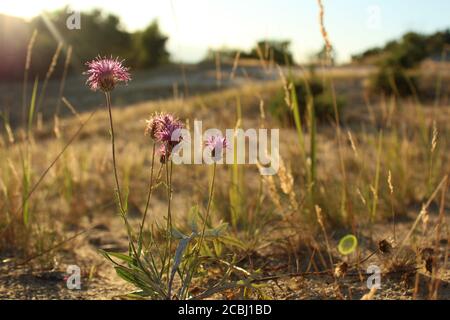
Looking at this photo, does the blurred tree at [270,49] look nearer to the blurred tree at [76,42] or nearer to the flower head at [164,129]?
the flower head at [164,129]

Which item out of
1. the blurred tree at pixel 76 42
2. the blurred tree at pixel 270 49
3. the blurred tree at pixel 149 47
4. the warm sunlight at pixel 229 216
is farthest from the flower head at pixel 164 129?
the blurred tree at pixel 149 47

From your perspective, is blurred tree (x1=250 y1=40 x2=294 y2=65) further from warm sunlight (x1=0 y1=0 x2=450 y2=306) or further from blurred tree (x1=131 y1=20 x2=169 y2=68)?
blurred tree (x1=131 y1=20 x2=169 y2=68)

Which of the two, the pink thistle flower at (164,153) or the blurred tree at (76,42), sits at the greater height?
the blurred tree at (76,42)

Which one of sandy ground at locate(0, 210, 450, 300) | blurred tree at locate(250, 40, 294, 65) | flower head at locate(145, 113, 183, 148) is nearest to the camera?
flower head at locate(145, 113, 183, 148)

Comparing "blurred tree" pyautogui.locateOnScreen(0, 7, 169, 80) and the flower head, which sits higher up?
"blurred tree" pyautogui.locateOnScreen(0, 7, 169, 80)

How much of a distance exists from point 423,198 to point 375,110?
395 cm

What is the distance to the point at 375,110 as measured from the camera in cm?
674

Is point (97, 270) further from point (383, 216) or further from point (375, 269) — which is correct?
point (383, 216)

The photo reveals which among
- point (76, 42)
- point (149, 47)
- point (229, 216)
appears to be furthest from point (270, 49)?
point (149, 47)

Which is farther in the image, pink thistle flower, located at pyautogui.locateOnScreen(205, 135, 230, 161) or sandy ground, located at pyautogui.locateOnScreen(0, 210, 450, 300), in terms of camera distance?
sandy ground, located at pyautogui.locateOnScreen(0, 210, 450, 300)

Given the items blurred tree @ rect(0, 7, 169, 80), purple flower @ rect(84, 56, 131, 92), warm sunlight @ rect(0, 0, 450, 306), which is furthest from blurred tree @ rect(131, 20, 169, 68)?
purple flower @ rect(84, 56, 131, 92)

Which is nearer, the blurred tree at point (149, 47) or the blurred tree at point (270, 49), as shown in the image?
the blurred tree at point (270, 49)

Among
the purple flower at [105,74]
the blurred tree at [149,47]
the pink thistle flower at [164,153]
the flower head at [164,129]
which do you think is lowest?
the pink thistle flower at [164,153]

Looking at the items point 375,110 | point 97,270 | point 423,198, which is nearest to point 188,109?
point 375,110
